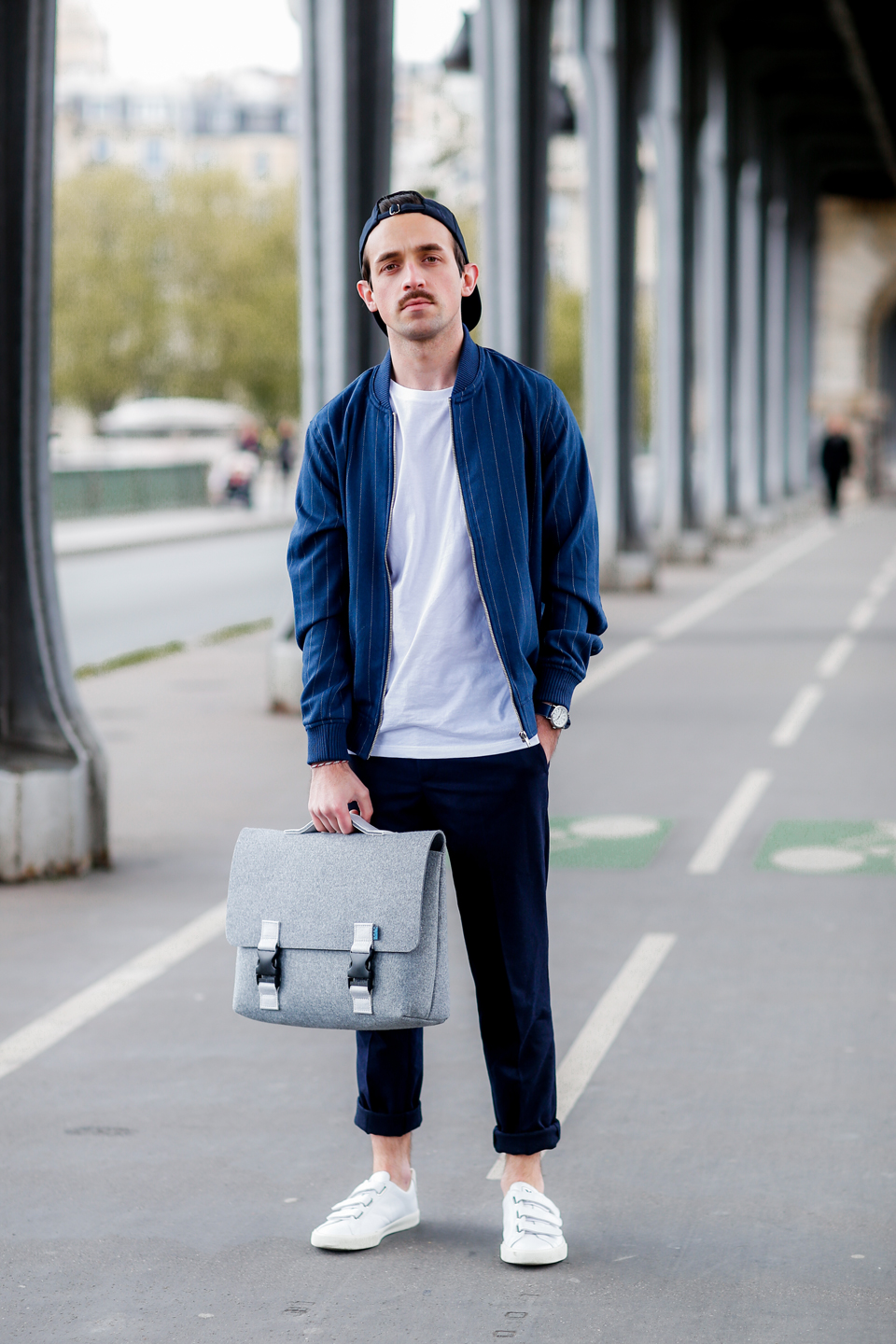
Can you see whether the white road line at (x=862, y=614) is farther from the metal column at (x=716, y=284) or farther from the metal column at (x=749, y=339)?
the metal column at (x=749, y=339)

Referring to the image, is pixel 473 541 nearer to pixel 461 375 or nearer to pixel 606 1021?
pixel 461 375

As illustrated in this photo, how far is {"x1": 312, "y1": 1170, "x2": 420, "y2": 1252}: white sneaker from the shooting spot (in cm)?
433

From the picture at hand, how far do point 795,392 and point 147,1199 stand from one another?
165 feet

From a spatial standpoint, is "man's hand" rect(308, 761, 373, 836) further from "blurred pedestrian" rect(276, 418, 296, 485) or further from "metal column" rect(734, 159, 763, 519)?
"blurred pedestrian" rect(276, 418, 296, 485)

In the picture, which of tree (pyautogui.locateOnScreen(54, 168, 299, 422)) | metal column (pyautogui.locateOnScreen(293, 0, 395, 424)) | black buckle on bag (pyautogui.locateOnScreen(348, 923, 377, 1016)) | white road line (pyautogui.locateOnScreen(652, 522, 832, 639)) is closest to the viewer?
black buckle on bag (pyautogui.locateOnScreen(348, 923, 377, 1016))

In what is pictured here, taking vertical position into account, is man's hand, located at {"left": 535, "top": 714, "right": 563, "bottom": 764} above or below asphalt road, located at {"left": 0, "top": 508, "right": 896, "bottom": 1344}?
above

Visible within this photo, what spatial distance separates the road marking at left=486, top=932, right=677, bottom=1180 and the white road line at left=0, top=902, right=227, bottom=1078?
150cm

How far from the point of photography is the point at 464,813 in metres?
4.14

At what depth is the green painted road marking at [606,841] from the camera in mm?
8844

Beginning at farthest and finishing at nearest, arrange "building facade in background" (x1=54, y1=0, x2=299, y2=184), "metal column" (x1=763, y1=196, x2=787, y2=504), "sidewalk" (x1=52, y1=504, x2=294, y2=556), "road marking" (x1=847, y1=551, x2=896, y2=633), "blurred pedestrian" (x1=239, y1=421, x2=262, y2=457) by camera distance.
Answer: "building facade in background" (x1=54, y1=0, x2=299, y2=184) < "blurred pedestrian" (x1=239, y1=421, x2=262, y2=457) < "metal column" (x1=763, y1=196, x2=787, y2=504) < "sidewalk" (x1=52, y1=504, x2=294, y2=556) < "road marking" (x1=847, y1=551, x2=896, y2=633)

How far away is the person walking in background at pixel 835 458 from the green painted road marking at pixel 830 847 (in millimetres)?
34858

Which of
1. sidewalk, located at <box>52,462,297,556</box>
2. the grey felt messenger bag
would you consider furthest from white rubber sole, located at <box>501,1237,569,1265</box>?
sidewalk, located at <box>52,462,297,556</box>

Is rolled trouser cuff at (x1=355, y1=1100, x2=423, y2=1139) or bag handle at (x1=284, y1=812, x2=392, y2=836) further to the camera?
rolled trouser cuff at (x1=355, y1=1100, x2=423, y2=1139)

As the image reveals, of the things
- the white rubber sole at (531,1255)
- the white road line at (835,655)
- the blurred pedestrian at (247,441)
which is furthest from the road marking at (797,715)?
the blurred pedestrian at (247,441)
